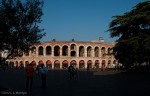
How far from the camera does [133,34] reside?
38.9m

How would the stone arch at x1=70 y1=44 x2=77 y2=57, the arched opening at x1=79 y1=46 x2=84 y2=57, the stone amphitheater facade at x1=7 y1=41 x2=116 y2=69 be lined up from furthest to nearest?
the arched opening at x1=79 y1=46 x2=84 y2=57 → the stone arch at x1=70 y1=44 x2=77 y2=57 → the stone amphitheater facade at x1=7 y1=41 x2=116 y2=69

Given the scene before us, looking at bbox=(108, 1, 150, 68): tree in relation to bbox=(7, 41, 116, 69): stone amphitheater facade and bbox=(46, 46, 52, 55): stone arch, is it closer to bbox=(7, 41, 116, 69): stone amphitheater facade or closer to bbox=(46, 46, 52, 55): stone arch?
bbox=(7, 41, 116, 69): stone amphitheater facade

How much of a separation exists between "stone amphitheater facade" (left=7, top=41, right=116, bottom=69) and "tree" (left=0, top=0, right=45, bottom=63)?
6992cm

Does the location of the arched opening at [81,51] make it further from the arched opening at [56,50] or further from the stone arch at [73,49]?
the arched opening at [56,50]

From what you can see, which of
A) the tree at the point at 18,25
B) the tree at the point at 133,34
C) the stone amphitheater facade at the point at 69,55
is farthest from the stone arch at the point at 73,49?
the tree at the point at 18,25

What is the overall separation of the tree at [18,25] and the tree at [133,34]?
63.7 feet

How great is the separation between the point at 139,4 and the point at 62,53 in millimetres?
52393

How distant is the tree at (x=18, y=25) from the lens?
13664 millimetres

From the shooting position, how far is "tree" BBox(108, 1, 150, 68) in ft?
113

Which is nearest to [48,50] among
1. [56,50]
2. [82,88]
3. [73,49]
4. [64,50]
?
[56,50]

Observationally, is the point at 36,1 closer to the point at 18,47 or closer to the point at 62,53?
the point at 18,47

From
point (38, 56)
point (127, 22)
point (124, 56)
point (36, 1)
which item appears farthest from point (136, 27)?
point (38, 56)

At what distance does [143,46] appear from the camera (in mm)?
33094

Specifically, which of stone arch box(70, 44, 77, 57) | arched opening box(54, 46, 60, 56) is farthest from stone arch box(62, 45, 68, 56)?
stone arch box(70, 44, 77, 57)
